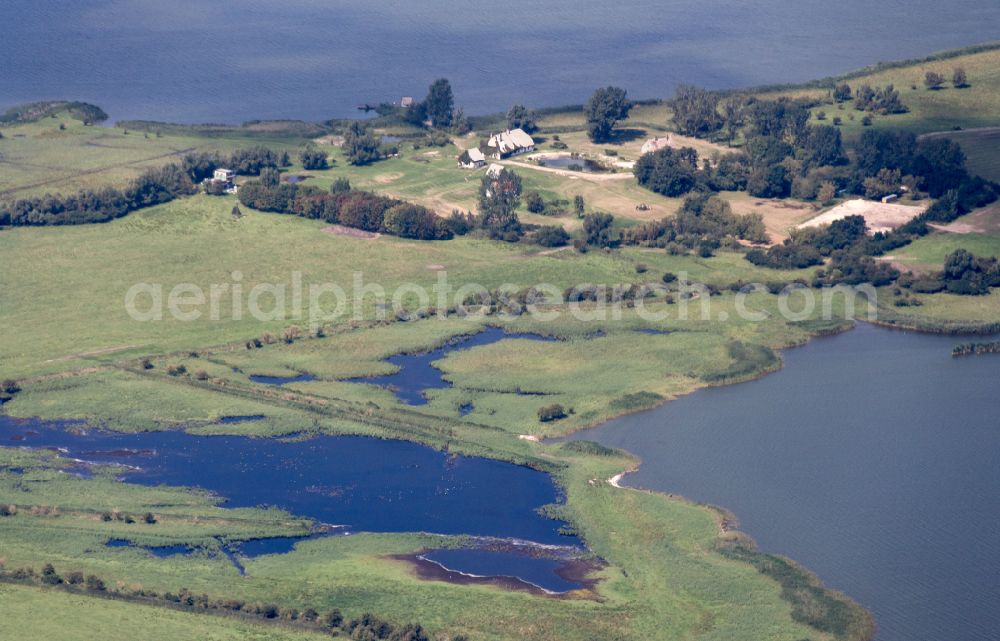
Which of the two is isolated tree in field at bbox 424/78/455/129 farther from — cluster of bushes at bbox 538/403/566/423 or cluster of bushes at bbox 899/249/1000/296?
cluster of bushes at bbox 538/403/566/423

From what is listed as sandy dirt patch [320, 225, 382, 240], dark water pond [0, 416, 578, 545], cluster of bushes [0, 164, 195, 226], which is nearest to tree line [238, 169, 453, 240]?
sandy dirt patch [320, 225, 382, 240]

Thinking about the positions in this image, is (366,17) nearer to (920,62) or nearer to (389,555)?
(920,62)

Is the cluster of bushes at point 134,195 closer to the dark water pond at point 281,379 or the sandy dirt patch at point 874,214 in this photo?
the dark water pond at point 281,379

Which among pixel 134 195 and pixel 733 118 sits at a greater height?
pixel 733 118

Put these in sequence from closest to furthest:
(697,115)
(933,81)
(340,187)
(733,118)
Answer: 1. (340,187)
2. (697,115)
3. (733,118)
4. (933,81)

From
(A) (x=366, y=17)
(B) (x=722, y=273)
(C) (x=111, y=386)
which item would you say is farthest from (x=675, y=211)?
(A) (x=366, y=17)

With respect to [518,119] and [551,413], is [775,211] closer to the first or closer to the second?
[518,119]

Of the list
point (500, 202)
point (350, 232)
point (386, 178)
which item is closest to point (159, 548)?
point (350, 232)
